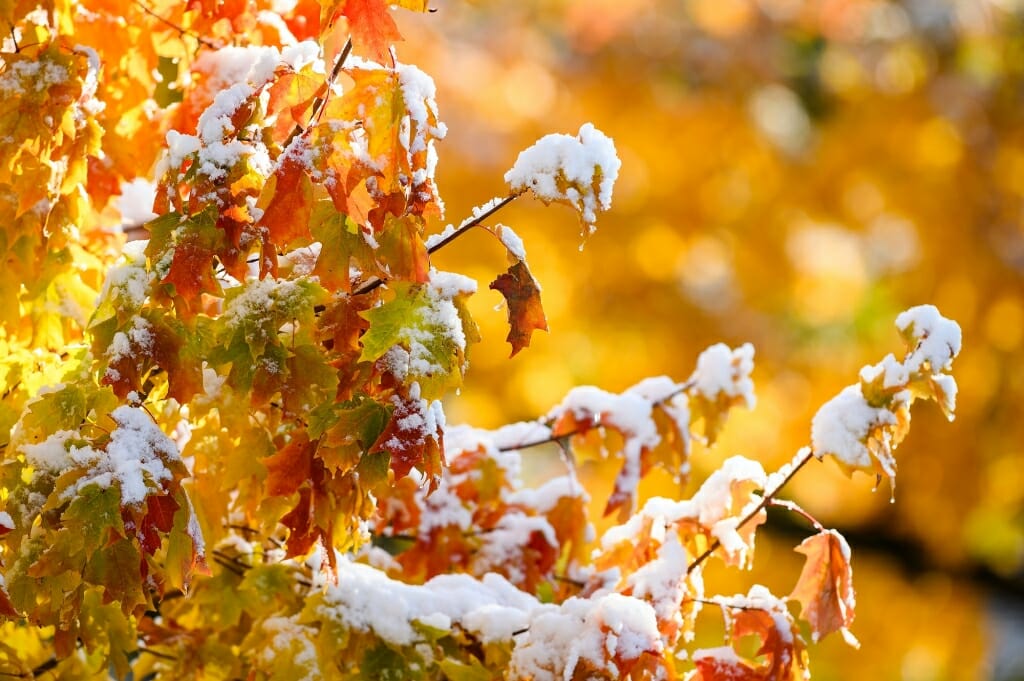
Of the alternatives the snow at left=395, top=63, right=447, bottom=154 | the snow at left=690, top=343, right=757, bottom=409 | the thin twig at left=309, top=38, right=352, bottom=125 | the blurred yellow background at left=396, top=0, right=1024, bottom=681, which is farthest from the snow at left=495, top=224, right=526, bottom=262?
the blurred yellow background at left=396, top=0, right=1024, bottom=681

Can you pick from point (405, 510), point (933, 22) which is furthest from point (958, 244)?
point (405, 510)

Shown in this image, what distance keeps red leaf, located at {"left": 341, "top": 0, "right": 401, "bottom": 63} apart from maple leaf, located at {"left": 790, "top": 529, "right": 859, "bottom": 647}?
3.04 feet

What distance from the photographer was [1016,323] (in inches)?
265

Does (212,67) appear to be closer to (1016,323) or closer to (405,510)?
A: (405,510)

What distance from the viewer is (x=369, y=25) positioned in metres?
1.28

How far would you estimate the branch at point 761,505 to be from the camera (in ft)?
5.20

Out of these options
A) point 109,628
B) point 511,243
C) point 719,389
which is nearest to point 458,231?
point 511,243

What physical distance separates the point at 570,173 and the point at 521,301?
0.17 meters

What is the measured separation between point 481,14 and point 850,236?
3064 mm

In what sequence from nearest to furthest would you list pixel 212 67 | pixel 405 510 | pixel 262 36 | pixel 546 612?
1. pixel 546 612
2. pixel 212 67
3. pixel 262 36
4. pixel 405 510

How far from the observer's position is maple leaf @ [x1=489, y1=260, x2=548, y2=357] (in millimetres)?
1343

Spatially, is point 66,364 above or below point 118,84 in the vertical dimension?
below

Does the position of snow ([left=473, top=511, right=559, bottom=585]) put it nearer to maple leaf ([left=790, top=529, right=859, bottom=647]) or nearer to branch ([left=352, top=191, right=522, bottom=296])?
maple leaf ([left=790, top=529, right=859, bottom=647])

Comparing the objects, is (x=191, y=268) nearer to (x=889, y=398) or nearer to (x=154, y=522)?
(x=154, y=522)
